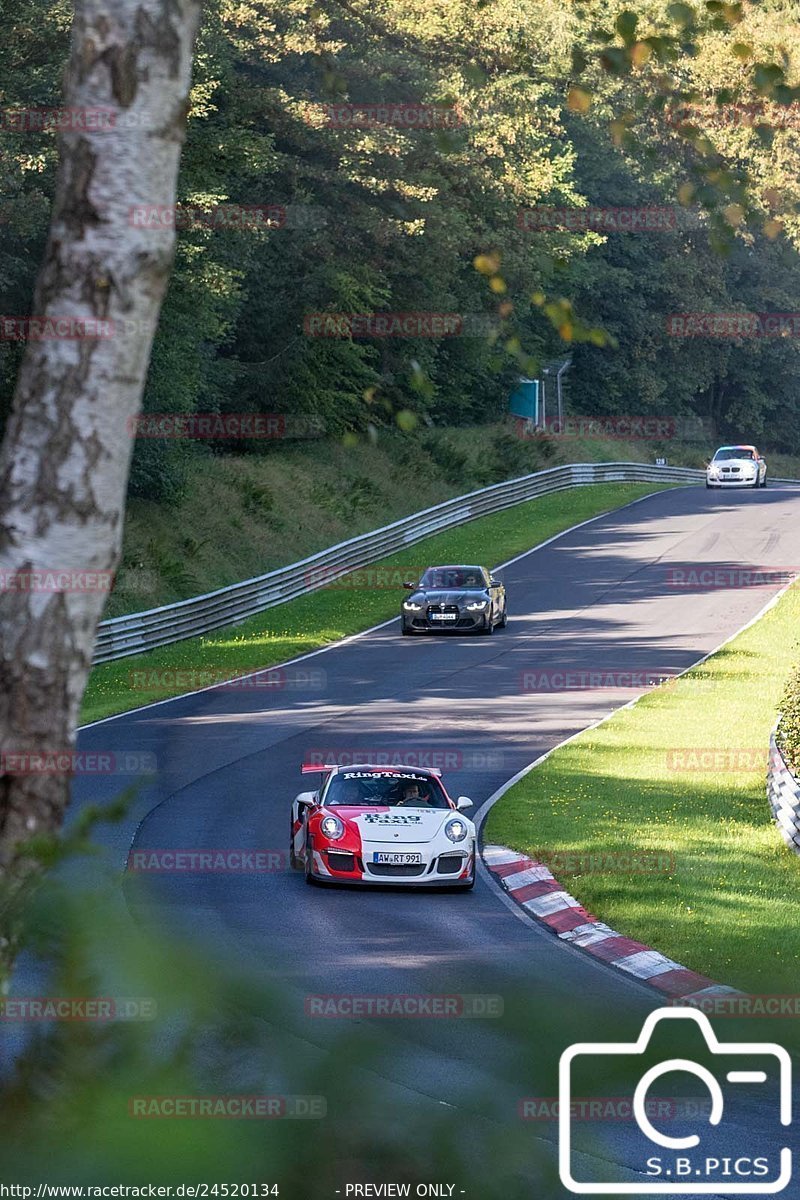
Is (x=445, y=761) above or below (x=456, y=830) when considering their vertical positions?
below

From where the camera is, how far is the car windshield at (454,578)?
39844mm

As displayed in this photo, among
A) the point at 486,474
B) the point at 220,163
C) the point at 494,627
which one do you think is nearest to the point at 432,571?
the point at 494,627

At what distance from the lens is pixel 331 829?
17500mm

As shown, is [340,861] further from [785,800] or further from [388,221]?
[388,221]

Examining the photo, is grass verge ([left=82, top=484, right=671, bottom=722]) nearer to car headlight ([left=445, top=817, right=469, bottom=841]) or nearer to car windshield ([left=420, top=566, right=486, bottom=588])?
car windshield ([left=420, top=566, right=486, bottom=588])

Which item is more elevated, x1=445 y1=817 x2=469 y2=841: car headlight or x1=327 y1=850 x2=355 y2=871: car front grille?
x1=445 y1=817 x2=469 y2=841: car headlight

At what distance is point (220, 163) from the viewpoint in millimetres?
43031

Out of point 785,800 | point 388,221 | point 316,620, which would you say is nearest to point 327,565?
point 316,620

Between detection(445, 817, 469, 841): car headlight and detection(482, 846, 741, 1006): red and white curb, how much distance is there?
0.77m

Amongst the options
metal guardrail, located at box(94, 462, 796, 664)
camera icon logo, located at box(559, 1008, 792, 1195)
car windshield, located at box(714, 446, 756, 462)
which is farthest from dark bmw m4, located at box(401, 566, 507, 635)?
camera icon logo, located at box(559, 1008, 792, 1195)

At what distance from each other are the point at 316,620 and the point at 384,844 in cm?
2496

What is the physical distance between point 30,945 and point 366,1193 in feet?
1.73

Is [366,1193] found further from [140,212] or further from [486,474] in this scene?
[486,474]

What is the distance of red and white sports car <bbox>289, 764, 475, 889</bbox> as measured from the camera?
56.7 feet
